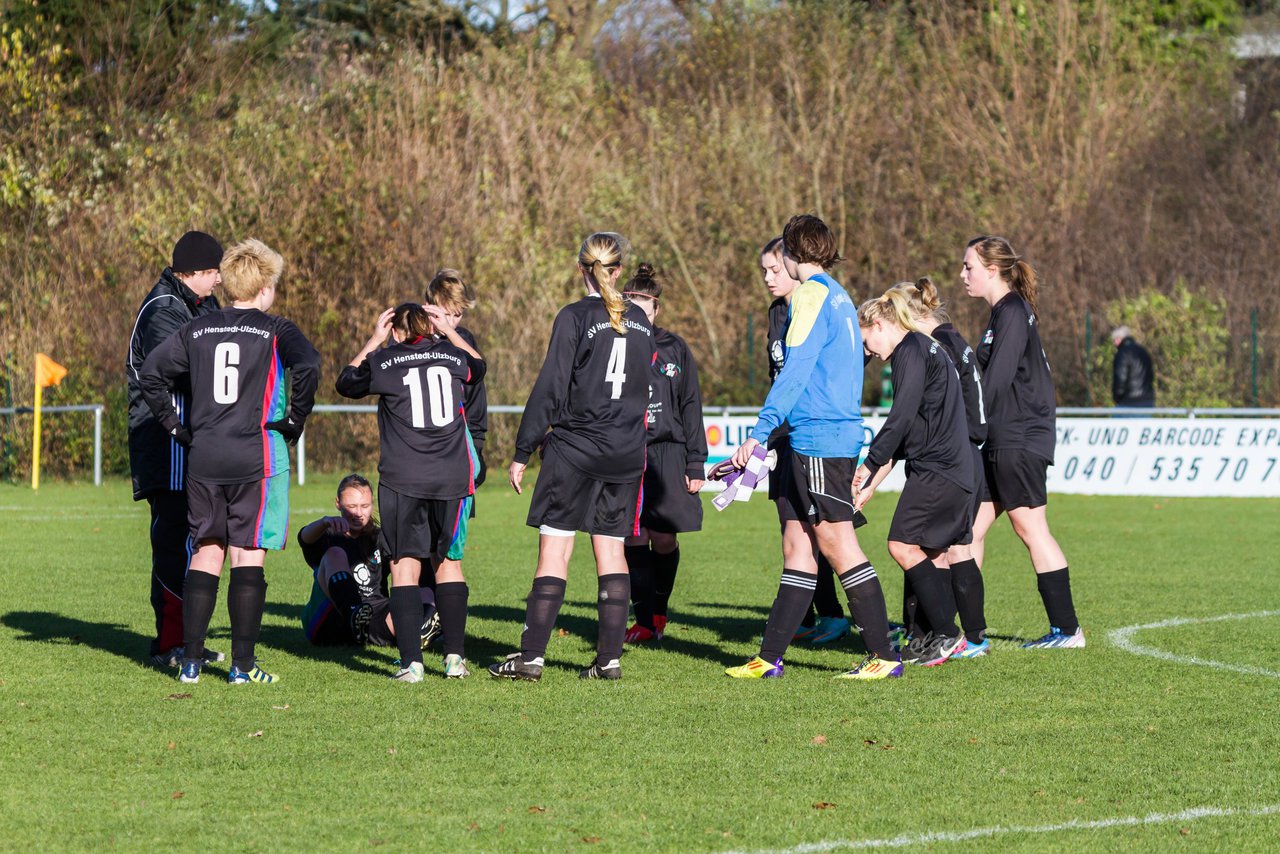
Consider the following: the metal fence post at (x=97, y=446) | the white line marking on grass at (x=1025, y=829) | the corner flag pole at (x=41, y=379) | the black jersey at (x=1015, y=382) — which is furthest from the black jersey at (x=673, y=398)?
the metal fence post at (x=97, y=446)

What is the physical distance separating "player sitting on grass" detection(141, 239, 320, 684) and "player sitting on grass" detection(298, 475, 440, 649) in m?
1.08

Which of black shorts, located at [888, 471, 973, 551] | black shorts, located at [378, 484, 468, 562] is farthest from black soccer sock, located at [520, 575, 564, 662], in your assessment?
black shorts, located at [888, 471, 973, 551]

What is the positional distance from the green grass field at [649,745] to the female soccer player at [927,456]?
526 millimetres

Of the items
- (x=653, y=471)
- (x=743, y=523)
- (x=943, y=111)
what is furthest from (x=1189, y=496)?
(x=943, y=111)

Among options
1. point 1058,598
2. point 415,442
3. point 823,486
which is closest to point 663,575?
point 823,486

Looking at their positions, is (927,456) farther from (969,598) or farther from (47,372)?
(47,372)

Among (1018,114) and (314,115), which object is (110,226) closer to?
(314,115)

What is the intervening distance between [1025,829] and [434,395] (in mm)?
3265

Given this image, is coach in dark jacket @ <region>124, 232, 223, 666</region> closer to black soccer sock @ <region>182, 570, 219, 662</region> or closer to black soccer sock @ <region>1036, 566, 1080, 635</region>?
black soccer sock @ <region>182, 570, 219, 662</region>

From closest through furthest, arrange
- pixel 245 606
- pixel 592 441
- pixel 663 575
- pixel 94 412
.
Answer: pixel 245 606 → pixel 592 441 → pixel 663 575 → pixel 94 412

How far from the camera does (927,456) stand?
753cm

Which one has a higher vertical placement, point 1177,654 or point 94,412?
point 94,412

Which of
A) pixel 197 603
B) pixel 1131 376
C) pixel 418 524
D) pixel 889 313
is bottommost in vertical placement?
pixel 197 603

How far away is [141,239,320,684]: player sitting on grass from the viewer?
6.92m
